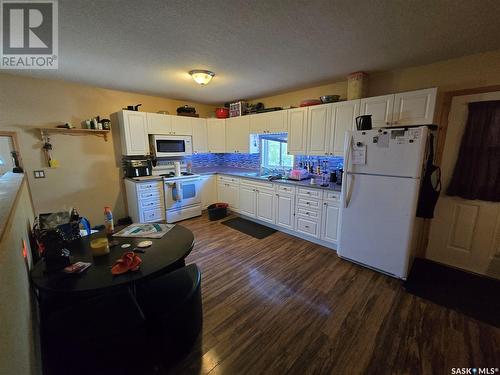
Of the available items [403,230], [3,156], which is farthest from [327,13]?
[3,156]

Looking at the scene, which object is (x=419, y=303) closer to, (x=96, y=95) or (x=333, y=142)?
(x=333, y=142)

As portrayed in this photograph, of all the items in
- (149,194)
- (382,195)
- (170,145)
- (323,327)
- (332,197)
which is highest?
(170,145)

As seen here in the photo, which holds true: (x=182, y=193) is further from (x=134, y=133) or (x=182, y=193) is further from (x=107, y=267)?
(x=107, y=267)

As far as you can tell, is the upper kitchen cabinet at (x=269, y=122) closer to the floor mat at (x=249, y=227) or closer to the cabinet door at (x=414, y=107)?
the cabinet door at (x=414, y=107)

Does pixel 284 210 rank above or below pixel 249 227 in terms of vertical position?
above

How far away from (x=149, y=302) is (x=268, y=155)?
3.52 metres

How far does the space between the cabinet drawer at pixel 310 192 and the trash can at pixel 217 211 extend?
1705mm

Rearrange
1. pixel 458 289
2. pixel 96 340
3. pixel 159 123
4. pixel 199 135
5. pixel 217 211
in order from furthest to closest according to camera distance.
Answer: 1. pixel 199 135
2. pixel 217 211
3. pixel 159 123
4. pixel 458 289
5. pixel 96 340

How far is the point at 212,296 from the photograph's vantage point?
213cm

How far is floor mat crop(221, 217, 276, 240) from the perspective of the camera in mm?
3592

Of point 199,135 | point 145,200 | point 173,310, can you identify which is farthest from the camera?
point 199,135

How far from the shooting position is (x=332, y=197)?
2.93 metres

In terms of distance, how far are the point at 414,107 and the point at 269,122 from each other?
6.83 ft

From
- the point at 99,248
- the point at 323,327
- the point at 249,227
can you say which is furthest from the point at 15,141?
the point at 323,327
